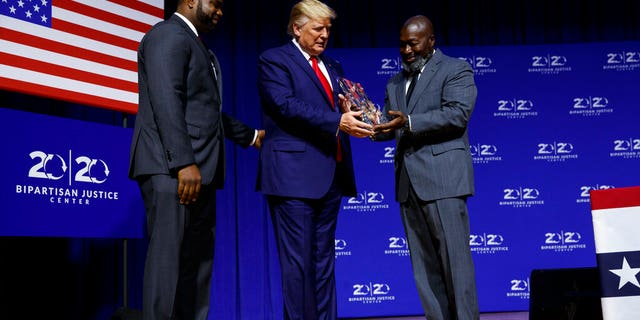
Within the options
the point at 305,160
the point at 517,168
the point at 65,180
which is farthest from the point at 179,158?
the point at 517,168

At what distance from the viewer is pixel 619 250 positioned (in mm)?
1820

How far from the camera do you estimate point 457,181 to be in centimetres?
294

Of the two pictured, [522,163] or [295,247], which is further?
[522,163]

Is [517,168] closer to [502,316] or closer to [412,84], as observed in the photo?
[502,316]

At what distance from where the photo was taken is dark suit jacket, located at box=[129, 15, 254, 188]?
2365 millimetres

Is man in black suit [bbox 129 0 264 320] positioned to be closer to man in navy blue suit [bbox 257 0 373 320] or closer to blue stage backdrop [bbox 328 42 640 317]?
man in navy blue suit [bbox 257 0 373 320]

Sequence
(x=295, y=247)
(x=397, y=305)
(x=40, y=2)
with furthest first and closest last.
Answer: (x=397, y=305), (x=40, y=2), (x=295, y=247)

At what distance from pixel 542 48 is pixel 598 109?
0.68 metres

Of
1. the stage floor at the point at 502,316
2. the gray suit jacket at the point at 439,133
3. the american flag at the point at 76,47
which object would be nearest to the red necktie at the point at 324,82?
the gray suit jacket at the point at 439,133

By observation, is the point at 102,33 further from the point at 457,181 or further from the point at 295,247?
the point at 457,181

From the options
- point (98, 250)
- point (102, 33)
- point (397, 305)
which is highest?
point (102, 33)

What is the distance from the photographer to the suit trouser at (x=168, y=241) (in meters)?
2.35

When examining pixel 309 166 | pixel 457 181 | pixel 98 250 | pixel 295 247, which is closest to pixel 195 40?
pixel 309 166

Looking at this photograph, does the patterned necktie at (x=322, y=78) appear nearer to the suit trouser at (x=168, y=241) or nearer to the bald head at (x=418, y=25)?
the bald head at (x=418, y=25)
